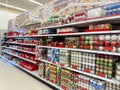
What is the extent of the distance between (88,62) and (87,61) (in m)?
0.03

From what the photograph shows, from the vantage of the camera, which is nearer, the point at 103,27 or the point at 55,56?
the point at 103,27

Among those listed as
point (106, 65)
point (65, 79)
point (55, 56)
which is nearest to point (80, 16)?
point (106, 65)

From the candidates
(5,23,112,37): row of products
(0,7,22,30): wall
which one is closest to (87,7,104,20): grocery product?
(5,23,112,37): row of products

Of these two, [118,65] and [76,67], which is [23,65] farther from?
[118,65]

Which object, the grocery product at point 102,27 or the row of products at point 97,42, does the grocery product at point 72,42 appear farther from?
the grocery product at point 102,27

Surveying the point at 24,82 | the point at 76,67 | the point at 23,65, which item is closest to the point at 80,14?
the point at 76,67

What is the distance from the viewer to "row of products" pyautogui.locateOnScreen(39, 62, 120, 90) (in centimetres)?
211

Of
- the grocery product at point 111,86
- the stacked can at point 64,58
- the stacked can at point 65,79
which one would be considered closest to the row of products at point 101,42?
the stacked can at point 64,58

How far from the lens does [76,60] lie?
8.39 ft

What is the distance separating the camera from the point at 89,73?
2.28 m

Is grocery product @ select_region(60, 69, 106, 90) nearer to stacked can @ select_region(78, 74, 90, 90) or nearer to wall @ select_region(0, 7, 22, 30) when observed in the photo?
stacked can @ select_region(78, 74, 90, 90)

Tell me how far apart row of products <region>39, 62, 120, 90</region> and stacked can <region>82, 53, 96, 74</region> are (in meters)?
0.18

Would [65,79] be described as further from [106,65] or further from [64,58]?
[106,65]

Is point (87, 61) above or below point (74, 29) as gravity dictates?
below
